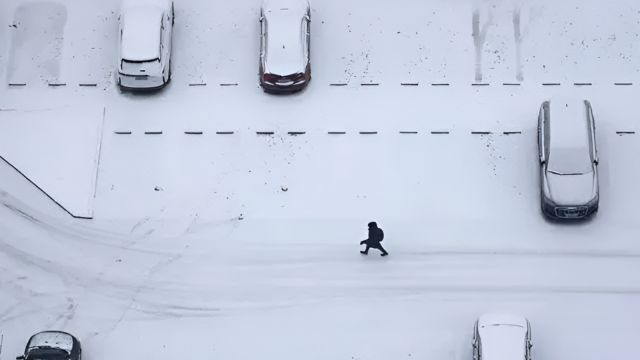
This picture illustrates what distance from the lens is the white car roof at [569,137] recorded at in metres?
29.8

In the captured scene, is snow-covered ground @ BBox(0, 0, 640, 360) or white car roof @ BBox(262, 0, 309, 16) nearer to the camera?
snow-covered ground @ BBox(0, 0, 640, 360)

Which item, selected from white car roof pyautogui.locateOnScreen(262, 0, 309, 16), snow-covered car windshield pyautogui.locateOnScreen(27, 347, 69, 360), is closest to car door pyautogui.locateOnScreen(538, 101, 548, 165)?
white car roof pyautogui.locateOnScreen(262, 0, 309, 16)

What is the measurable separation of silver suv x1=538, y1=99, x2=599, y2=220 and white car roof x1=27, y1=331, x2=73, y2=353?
11.2 m

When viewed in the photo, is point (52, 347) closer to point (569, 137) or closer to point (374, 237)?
point (374, 237)

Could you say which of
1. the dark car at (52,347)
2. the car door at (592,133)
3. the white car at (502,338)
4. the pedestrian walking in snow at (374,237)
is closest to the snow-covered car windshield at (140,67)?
the pedestrian walking in snow at (374,237)

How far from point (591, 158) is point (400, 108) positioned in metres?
4.89

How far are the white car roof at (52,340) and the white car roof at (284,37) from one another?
804 centimetres

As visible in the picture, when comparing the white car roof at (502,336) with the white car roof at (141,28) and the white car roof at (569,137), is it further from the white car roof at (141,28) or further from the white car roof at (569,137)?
the white car roof at (141,28)

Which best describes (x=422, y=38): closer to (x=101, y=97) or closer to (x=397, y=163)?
(x=397, y=163)

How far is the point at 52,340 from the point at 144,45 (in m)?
7.65

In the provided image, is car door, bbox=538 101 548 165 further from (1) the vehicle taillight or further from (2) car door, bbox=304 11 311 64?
(1) the vehicle taillight

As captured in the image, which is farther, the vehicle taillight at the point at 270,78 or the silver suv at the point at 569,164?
the vehicle taillight at the point at 270,78

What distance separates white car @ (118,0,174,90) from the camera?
31516 millimetres

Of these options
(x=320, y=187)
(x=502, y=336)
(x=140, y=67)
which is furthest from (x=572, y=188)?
(x=140, y=67)
